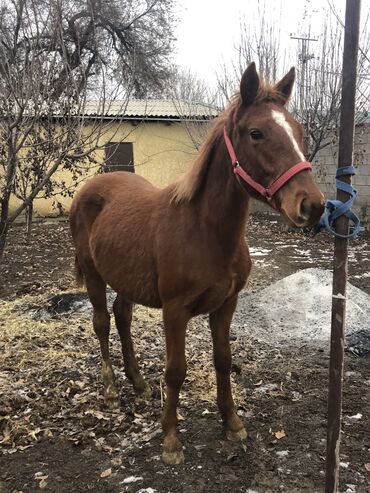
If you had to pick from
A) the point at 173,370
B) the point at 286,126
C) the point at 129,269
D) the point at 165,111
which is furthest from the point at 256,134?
the point at 165,111

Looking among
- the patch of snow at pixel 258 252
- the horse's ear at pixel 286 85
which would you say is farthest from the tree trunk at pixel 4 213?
the patch of snow at pixel 258 252

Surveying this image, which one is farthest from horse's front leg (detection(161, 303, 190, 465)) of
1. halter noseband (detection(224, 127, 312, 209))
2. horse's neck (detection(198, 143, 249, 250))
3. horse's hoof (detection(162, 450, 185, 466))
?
halter noseband (detection(224, 127, 312, 209))

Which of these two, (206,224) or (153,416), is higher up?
(206,224)

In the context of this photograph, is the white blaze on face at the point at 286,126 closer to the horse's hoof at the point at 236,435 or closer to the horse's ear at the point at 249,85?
the horse's ear at the point at 249,85

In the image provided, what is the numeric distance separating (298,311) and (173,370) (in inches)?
106

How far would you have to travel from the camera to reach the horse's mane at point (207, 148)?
2.08 metres

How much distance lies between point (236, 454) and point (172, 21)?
2033 centimetres

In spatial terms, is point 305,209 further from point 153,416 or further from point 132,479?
point 153,416

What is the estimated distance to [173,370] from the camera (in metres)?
2.64

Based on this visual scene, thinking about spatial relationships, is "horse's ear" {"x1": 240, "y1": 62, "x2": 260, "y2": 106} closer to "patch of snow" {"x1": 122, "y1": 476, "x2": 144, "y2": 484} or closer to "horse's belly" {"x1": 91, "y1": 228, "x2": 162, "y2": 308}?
"horse's belly" {"x1": 91, "y1": 228, "x2": 162, "y2": 308}

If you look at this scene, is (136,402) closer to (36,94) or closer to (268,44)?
(36,94)

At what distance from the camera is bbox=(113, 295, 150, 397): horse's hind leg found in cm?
355

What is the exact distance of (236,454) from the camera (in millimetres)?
2727

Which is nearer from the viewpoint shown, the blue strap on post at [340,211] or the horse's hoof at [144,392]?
the blue strap on post at [340,211]
